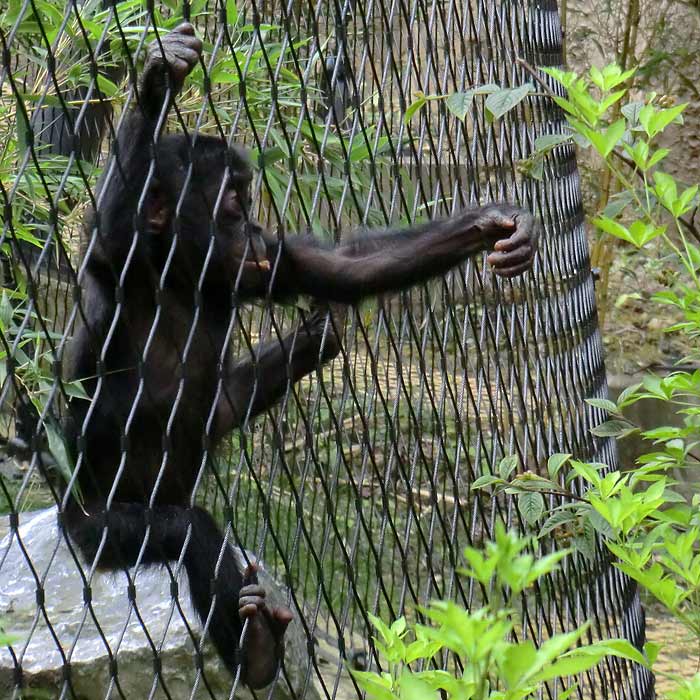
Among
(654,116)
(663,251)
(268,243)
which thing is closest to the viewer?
(654,116)

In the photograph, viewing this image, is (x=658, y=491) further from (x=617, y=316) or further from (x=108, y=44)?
(x=617, y=316)

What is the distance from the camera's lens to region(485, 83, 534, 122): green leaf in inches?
77.9

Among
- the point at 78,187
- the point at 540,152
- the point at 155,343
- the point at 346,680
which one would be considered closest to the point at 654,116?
the point at 540,152

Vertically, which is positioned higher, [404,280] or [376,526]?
[404,280]

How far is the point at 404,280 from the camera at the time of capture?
8.67ft

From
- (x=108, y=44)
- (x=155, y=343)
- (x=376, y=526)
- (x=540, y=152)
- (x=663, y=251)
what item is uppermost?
(x=108, y=44)

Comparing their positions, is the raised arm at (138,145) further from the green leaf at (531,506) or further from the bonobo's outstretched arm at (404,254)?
the green leaf at (531,506)

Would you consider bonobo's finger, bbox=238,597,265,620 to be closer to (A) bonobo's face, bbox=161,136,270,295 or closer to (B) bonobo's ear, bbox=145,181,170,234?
(A) bonobo's face, bbox=161,136,270,295

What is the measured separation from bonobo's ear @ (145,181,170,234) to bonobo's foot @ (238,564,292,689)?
0.85 meters

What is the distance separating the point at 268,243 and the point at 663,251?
12.1 ft

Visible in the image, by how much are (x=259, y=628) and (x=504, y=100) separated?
1.30 meters

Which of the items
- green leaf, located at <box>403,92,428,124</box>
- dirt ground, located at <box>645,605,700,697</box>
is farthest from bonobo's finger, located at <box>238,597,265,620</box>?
dirt ground, located at <box>645,605,700,697</box>

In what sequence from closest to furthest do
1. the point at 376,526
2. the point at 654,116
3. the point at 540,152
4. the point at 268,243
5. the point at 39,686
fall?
the point at 654,116, the point at 540,152, the point at 268,243, the point at 39,686, the point at 376,526

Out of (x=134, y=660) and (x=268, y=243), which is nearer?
(x=268, y=243)
